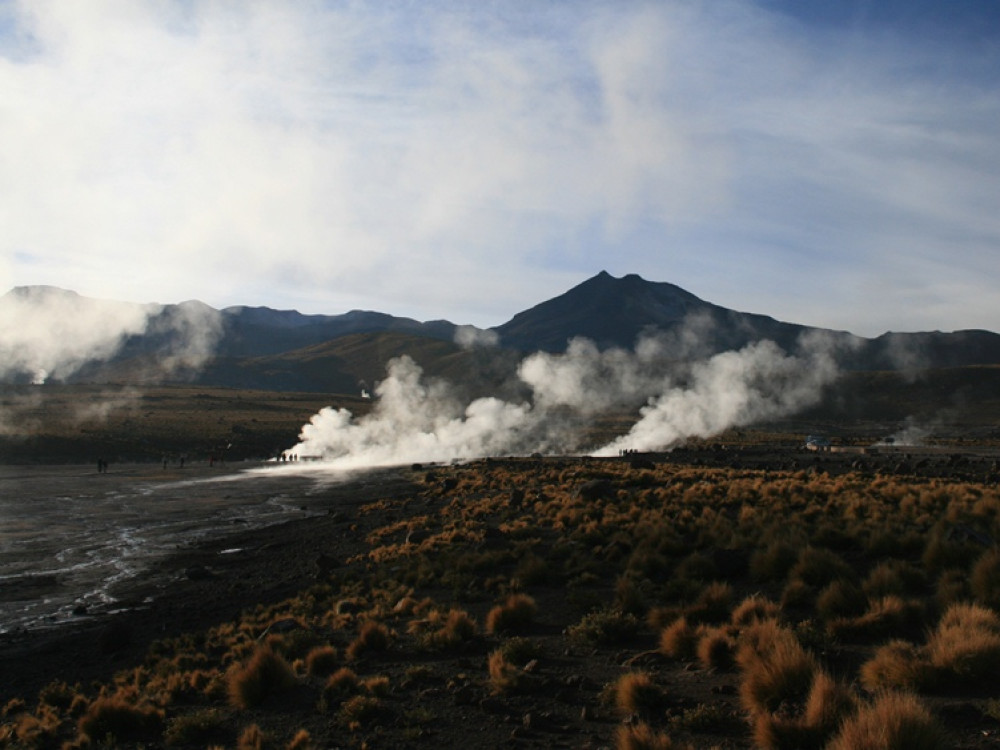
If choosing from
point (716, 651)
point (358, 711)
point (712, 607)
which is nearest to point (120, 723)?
point (358, 711)

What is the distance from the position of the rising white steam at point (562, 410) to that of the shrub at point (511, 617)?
5731 centimetres

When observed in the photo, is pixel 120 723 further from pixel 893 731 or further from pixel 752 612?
pixel 893 731

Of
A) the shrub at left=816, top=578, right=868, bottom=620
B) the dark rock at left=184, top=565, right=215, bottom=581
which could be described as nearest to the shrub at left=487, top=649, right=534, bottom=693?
the shrub at left=816, top=578, right=868, bottom=620

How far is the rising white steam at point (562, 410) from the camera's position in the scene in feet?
264

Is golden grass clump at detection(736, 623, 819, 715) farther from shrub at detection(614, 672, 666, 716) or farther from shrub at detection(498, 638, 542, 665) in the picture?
shrub at detection(498, 638, 542, 665)

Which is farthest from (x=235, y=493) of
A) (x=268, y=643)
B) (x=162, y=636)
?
(x=268, y=643)

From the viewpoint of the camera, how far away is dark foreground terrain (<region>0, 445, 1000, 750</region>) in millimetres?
7207

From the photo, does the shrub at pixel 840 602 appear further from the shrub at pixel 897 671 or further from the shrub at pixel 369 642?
the shrub at pixel 369 642

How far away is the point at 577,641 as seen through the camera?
10812 millimetres

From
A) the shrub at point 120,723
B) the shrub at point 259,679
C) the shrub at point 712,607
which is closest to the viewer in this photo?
the shrub at point 120,723

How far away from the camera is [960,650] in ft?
24.1

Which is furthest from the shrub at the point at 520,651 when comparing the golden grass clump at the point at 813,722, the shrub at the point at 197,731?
the golden grass clump at the point at 813,722

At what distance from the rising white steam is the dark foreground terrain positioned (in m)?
51.3

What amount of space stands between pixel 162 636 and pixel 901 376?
6212 inches
